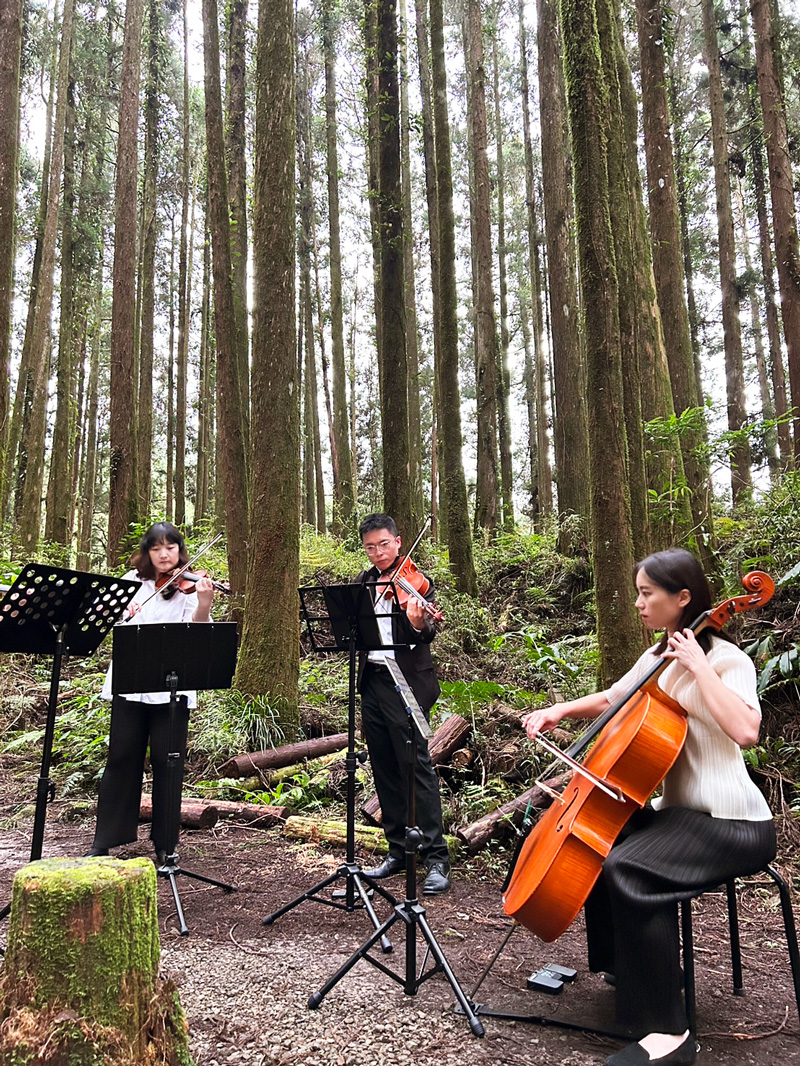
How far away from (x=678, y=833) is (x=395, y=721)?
6.85ft

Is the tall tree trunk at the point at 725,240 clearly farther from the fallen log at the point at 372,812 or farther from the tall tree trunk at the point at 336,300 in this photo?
the fallen log at the point at 372,812

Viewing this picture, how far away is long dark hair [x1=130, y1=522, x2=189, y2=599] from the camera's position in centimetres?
485

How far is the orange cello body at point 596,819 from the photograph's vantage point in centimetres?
275

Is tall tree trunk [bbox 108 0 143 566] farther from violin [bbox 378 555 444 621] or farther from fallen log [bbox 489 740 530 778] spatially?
violin [bbox 378 555 444 621]

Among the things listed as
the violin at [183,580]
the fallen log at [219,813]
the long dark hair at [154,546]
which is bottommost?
the fallen log at [219,813]

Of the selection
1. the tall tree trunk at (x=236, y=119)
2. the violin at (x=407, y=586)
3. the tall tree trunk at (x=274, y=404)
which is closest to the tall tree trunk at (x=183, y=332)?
the tall tree trunk at (x=236, y=119)

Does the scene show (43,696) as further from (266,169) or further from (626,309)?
(626,309)

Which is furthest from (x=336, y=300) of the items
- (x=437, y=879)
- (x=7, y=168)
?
(x=437, y=879)

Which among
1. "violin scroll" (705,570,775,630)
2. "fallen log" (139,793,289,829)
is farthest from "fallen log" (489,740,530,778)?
"violin scroll" (705,570,775,630)

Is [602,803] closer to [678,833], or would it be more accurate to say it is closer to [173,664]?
[678,833]

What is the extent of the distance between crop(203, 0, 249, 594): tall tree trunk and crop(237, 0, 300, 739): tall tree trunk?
2.63m

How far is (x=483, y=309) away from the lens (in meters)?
14.6

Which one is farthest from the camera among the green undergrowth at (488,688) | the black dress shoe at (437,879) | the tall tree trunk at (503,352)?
the tall tree trunk at (503,352)

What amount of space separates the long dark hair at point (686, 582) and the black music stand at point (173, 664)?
2485mm
